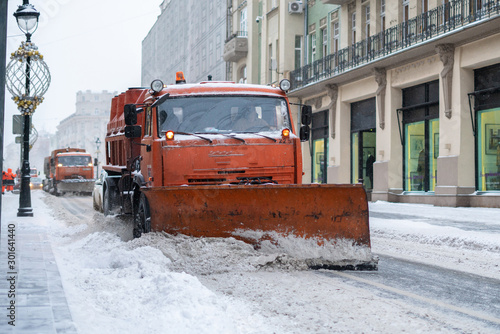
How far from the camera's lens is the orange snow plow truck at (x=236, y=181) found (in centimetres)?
857

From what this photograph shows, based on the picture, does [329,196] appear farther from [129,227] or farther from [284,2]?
[284,2]

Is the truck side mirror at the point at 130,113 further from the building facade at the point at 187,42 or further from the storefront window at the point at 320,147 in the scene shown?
the building facade at the point at 187,42

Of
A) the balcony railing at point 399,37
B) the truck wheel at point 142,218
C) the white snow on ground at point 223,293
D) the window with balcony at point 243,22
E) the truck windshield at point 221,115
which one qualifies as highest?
the window with balcony at point 243,22

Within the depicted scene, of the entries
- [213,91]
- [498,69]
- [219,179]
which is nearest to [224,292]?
[219,179]

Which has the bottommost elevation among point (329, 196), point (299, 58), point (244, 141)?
point (329, 196)

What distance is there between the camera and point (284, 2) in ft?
119

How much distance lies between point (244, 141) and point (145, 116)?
6.61ft

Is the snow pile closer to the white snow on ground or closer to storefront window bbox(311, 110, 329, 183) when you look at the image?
the white snow on ground

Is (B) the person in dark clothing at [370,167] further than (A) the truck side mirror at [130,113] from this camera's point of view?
Yes

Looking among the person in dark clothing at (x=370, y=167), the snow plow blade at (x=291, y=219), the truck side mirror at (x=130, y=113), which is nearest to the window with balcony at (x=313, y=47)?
A: the person in dark clothing at (x=370, y=167)

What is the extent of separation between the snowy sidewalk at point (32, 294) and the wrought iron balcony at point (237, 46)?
33.4m

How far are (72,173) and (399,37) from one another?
25217mm

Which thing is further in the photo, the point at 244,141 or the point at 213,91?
the point at 213,91

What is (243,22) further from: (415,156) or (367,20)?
(415,156)
